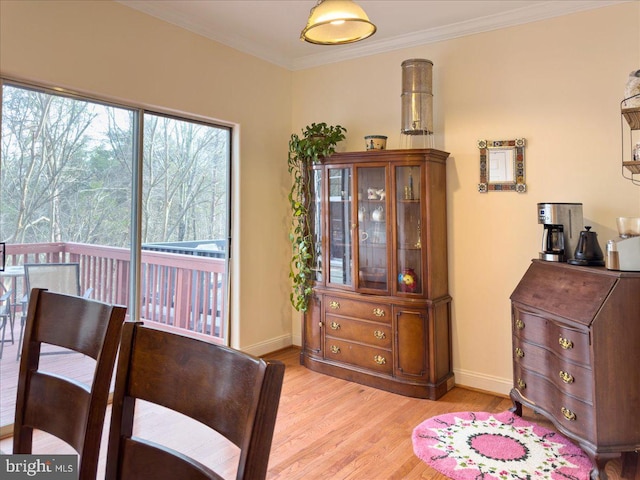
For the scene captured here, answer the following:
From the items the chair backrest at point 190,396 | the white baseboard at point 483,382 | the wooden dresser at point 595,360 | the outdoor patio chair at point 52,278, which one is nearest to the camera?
the chair backrest at point 190,396

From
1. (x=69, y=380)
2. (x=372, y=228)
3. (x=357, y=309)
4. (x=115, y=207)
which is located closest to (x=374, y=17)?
(x=372, y=228)

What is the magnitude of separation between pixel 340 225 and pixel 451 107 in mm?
1285

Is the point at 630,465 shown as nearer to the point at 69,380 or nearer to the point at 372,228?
the point at 372,228

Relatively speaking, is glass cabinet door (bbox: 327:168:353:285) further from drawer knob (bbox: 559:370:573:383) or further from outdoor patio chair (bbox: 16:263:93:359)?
outdoor patio chair (bbox: 16:263:93:359)

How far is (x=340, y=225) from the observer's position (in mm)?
3605

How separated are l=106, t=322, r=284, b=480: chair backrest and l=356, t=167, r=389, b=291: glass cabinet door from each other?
8.46ft

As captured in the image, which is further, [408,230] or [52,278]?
[408,230]

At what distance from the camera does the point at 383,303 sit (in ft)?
10.9

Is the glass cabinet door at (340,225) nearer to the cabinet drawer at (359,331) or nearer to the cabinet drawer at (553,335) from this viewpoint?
the cabinet drawer at (359,331)

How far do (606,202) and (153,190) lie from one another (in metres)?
3.17

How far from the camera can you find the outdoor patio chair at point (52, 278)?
2.65m

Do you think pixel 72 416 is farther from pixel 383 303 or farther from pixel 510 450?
pixel 383 303

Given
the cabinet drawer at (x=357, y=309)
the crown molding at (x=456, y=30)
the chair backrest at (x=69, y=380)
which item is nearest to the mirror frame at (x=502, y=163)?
the crown molding at (x=456, y=30)

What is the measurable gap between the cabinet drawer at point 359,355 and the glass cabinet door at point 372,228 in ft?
1.62
